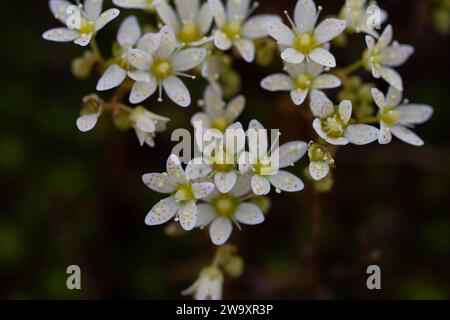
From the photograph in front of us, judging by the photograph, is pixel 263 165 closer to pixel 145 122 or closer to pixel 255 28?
pixel 145 122

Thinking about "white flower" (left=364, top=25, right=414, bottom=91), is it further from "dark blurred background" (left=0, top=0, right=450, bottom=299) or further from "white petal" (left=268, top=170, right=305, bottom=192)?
"dark blurred background" (left=0, top=0, right=450, bottom=299)

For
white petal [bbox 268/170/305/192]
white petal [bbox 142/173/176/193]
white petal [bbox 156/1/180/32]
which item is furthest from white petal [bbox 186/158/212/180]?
white petal [bbox 156/1/180/32]

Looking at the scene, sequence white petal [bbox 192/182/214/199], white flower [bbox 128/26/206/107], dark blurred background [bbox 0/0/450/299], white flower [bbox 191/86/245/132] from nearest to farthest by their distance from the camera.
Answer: white petal [bbox 192/182/214/199], white flower [bbox 128/26/206/107], white flower [bbox 191/86/245/132], dark blurred background [bbox 0/0/450/299]

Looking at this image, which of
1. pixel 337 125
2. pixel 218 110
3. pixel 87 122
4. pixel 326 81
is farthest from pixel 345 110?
pixel 87 122
